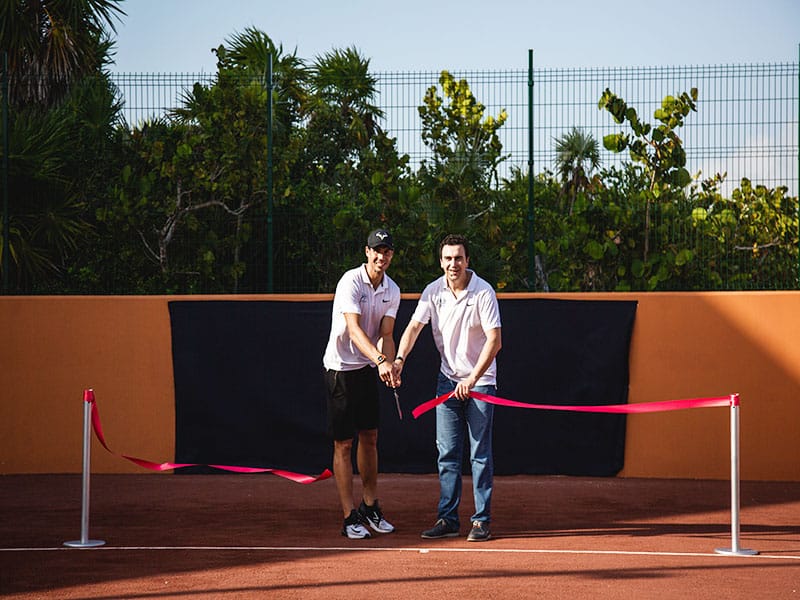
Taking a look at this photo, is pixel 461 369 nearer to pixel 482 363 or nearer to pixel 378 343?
pixel 482 363

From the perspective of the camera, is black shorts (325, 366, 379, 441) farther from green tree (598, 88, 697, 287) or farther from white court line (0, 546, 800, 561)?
green tree (598, 88, 697, 287)

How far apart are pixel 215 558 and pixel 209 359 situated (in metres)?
4.13

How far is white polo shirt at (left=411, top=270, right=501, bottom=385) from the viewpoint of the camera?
746cm

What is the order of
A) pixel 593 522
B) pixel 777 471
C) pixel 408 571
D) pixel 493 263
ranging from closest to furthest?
pixel 408 571
pixel 593 522
pixel 777 471
pixel 493 263

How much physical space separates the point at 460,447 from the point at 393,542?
2.58ft

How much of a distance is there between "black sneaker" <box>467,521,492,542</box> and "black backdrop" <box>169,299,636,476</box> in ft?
10.7

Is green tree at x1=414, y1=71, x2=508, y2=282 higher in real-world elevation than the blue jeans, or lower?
higher

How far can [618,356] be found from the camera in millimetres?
10633

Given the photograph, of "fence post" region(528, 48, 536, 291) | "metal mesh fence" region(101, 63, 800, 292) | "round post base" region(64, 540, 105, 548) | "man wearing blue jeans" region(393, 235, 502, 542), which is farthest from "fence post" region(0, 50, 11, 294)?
"man wearing blue jeans" region(393, 235, 502, 542)

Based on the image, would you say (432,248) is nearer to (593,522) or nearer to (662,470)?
(662,470)

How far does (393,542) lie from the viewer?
24.6 feet

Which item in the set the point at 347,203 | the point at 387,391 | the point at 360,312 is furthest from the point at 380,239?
the point at 347,203

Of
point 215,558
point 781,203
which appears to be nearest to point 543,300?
point 781,203

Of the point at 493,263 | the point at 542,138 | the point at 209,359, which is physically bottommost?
the point at 209,359
